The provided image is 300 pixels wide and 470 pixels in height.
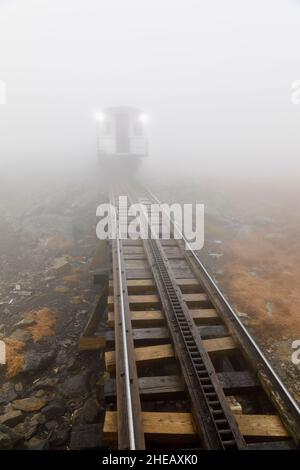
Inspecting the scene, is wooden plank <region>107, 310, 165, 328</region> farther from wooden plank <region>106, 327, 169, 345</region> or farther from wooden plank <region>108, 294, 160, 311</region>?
wooden plank <region>108, 294, 160, 311</region>

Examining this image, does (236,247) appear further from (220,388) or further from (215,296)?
(220,388)

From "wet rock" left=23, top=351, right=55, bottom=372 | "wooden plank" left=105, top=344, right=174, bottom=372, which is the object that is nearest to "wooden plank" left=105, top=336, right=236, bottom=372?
"wooden plank" left=105, top=344, right=174, bottom=372

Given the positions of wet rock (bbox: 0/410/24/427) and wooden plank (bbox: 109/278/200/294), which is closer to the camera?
wet rock (bbox: 0/410/24/427)

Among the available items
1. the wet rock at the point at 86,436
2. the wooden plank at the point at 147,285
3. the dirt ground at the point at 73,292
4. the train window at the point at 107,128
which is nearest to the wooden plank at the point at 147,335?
the dirt ground at the point at 73,292

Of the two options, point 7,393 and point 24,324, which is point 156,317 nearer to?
point 7,393

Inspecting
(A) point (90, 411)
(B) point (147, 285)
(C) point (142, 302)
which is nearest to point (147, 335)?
(C) point (142, 302)
